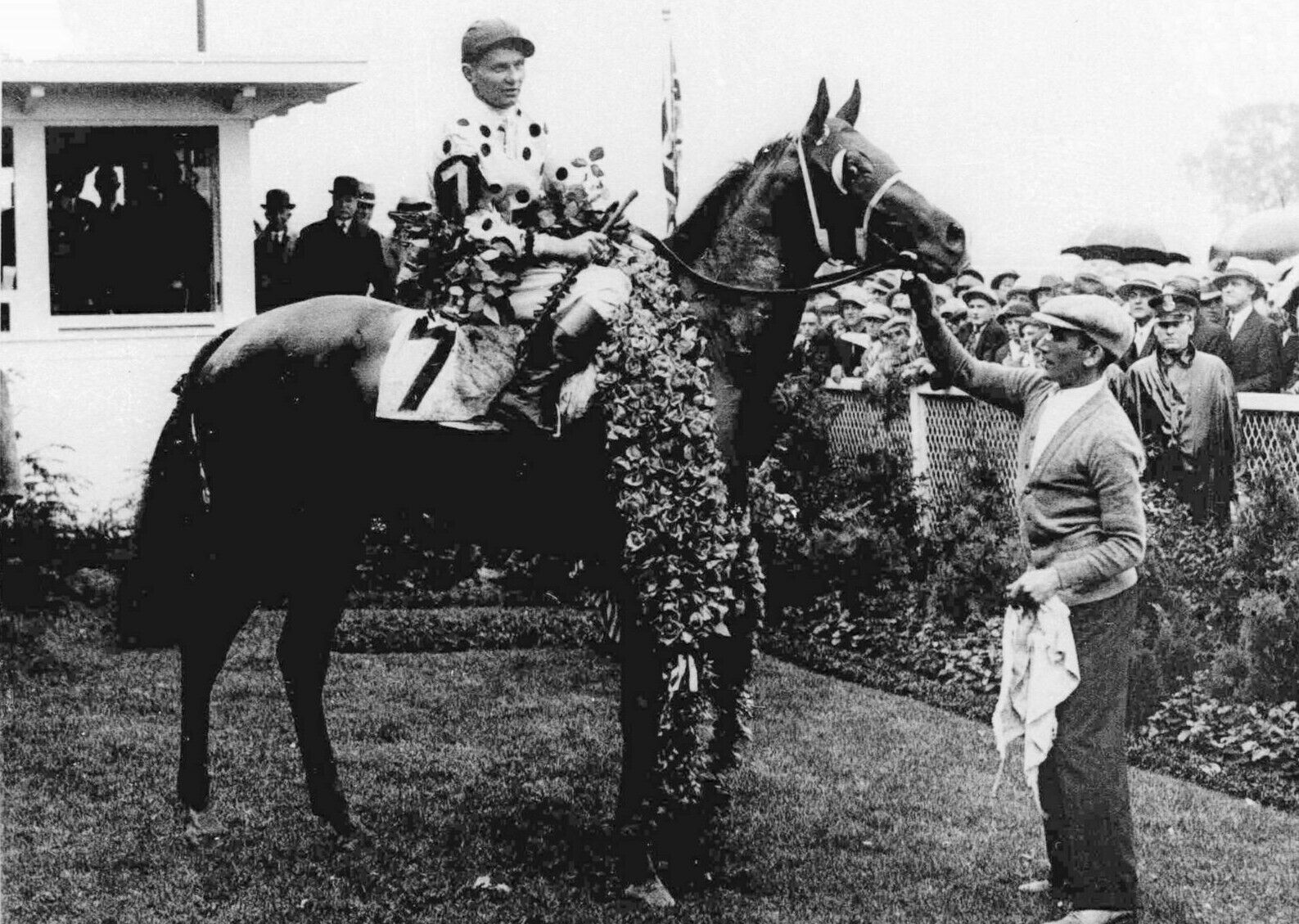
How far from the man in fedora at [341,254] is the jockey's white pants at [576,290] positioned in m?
6.71

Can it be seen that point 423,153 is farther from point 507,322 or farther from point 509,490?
point 509,490

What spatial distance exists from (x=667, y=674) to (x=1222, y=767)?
3.20 meters

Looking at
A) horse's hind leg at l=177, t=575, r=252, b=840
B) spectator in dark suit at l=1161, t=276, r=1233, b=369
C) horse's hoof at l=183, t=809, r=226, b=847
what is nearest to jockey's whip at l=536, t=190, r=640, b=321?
horse's hind leg at l=177, t=575, r=252, b=840

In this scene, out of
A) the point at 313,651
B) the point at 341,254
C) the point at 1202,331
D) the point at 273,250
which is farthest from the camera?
the point at 273,250

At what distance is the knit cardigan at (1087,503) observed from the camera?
14.8ft

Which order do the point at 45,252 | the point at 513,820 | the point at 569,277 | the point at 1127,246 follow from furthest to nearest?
the point at 1127,246, the point at 45,252, the point at 513,820, the point at 569,277

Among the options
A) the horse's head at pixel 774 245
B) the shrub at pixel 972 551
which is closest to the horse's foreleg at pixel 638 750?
the horse's head at pixel 774 245

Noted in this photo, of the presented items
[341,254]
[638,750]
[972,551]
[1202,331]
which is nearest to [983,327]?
[1202,331]

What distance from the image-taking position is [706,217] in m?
5.43

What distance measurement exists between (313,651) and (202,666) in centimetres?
48

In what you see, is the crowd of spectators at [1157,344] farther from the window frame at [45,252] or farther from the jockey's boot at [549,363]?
the window frame at [45,252]

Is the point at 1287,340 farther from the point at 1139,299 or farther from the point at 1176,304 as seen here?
the point at 1176,304

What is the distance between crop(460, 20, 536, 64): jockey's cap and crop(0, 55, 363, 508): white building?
6.62m

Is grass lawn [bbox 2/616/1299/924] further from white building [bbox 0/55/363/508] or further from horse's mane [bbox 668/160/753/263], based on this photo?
white building [bbox 0/55/363/508]
